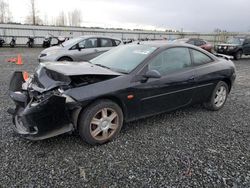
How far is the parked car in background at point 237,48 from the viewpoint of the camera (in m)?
16.0

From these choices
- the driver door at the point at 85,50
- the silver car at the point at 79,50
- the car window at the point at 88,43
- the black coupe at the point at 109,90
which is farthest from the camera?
the car window at the point at 88,43

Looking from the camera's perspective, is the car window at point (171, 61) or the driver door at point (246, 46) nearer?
the car window at point (171, 61)

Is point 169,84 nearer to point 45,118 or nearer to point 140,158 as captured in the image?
point 140,158

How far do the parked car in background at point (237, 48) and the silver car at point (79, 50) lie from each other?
10365mm

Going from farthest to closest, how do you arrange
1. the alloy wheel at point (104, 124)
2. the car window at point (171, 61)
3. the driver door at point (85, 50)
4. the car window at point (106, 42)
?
1. the car window at point (106, 42)
2. the driver door at point (85, 50)
3. the car window at point (171, 61)
4. the alloy wheel at point (104, 124)

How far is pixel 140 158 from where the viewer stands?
9.95 feet

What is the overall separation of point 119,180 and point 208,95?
294cm

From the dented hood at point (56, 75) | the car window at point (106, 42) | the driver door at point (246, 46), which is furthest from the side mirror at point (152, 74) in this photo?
the driver door at point (246, 46)

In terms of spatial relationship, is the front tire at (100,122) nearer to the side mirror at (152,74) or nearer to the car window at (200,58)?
the side mirror at (152,74)

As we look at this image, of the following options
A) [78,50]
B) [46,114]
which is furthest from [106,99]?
[78,50]

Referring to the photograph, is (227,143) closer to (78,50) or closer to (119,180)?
(119,180)

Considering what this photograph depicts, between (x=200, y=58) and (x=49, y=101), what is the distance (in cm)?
315

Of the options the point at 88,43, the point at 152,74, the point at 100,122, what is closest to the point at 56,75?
the point at 100,122

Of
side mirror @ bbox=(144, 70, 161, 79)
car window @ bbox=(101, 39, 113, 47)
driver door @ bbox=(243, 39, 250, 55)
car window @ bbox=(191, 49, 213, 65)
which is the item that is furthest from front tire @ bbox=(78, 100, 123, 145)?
driver door @ bbox=(243, 39, 250, 55)
